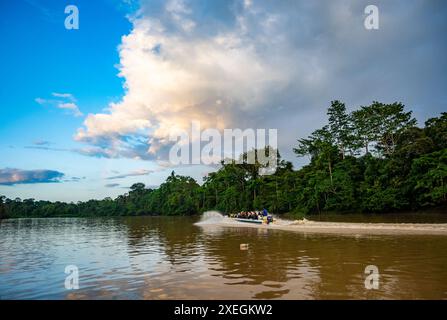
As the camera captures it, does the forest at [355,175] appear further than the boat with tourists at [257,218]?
Yes

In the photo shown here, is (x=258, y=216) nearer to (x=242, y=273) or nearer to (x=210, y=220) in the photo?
(x=210, y=220)

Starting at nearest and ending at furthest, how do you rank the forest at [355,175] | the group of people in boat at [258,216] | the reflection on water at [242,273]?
the reflection on water at [242,273]
the group of people in boat at [258,216]
the forest at [355,175]

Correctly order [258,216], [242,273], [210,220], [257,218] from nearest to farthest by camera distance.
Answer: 1. [242,273]
2. [257,218]
3. [258,216]
4. [210,220]

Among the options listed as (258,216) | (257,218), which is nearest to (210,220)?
(258,216)

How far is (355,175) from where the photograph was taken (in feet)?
195

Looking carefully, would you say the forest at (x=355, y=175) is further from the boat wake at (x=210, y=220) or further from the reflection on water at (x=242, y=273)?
the reflection on water at (x=242, y=273)

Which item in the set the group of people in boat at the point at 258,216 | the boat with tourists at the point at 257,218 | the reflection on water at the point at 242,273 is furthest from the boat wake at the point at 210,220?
the reflection on water at the point at 242,273

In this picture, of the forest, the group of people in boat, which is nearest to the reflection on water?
the group of people in boat

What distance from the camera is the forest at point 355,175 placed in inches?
1757

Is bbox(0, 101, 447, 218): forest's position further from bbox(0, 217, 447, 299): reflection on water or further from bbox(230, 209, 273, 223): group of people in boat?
bbox(0, 217, 447, 299): reflection on water

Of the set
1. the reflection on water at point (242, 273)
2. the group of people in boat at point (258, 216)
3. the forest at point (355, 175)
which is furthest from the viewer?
the forest at point (355, 175)
